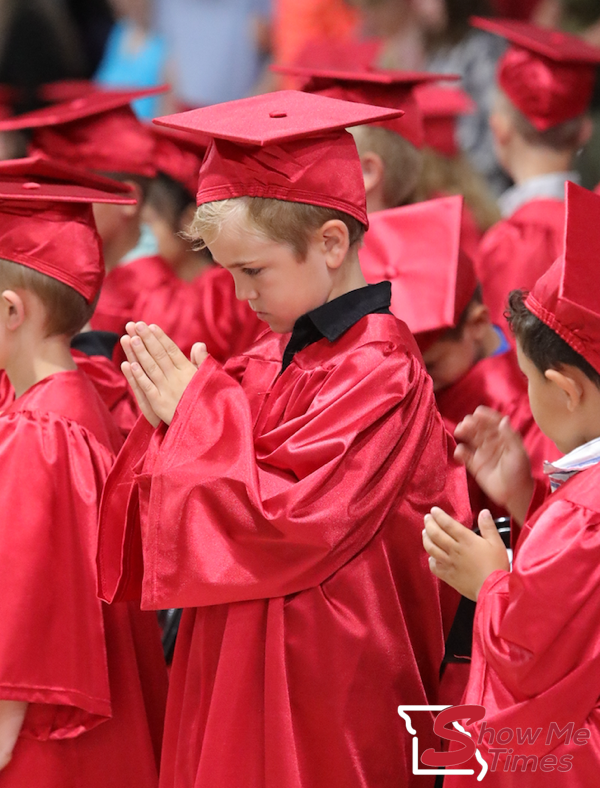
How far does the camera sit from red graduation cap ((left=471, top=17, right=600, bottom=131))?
3.20 metres

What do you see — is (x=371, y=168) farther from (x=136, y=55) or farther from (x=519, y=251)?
(x=136, y=55)

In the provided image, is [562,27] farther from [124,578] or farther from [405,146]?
[124,578]

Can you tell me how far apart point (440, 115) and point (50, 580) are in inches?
99.2

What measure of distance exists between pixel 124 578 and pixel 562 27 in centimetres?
389

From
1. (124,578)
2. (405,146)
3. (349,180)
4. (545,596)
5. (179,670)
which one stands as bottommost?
(179,670)

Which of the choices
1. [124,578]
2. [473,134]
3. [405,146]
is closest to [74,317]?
[124,578]

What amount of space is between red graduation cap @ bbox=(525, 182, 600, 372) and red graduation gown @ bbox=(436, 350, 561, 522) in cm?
74

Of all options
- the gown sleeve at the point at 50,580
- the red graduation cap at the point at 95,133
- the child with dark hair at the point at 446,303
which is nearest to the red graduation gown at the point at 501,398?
the child with dark hair at the point at 446,303

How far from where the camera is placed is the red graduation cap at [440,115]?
3766 mm

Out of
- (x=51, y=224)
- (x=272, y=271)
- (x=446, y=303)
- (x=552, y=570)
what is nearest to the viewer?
(x=552, y=570)

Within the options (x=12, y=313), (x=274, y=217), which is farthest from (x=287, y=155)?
(x=12, y=313)

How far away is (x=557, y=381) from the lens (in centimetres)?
157

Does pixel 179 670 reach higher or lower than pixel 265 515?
lower

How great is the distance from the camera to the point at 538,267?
9.96ft
